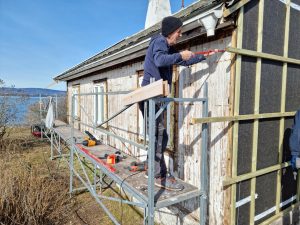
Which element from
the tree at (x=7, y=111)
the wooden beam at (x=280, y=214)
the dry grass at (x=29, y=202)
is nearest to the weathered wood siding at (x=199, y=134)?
the wooden beam at (x=280, y=214)

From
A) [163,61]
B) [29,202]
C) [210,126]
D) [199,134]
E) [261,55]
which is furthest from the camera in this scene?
[29,202]

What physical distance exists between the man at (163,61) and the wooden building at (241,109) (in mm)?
366

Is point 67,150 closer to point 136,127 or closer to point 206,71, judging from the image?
point 136,127

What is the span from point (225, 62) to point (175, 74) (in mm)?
1123

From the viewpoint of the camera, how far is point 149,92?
2.43 m

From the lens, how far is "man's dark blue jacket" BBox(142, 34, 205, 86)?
8.66 feet

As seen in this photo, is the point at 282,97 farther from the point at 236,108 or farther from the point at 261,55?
the point at 236,108

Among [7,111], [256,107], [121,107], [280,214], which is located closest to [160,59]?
[256,107]

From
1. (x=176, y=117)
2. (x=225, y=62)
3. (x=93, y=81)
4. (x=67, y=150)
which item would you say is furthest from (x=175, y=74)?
(x=67, y=150)

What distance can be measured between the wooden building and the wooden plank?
0.66 m

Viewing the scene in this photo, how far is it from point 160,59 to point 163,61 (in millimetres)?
44

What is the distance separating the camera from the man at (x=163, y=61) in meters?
2.69

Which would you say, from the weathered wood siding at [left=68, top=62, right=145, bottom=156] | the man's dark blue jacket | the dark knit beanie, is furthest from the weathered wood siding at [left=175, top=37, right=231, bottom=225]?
the weathered wood siding at [left=68, top=62, right=145, bottom=156]

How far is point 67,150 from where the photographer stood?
452 inches
